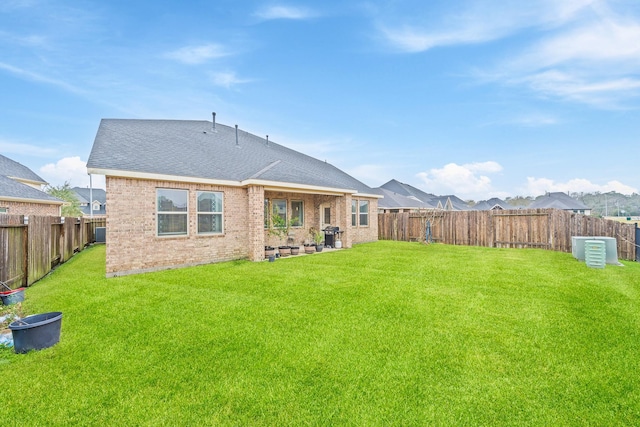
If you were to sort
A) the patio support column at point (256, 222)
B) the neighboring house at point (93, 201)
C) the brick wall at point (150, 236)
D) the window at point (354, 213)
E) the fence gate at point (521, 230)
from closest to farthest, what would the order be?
the brick wall at point (150, 236) < the patio support column at point (256, 222) < the fence gate at point (521, 230) < the window at point (354, 213) < the neighboring house at point (93, 201)

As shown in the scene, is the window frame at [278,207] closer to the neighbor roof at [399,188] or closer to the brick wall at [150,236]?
the brick wall at [150,236]

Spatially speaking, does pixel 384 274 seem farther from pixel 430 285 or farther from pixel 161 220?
pixel 161 220

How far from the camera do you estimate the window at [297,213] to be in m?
14.4

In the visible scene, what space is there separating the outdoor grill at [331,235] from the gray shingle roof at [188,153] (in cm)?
227

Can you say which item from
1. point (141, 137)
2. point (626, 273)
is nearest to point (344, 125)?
point (141, 137)

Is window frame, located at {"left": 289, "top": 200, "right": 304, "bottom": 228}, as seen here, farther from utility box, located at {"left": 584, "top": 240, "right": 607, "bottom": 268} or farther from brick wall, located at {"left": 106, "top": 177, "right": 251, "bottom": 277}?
utility box, located at {"left": 584, "top": 240, "right": 607, "bottom": 268}

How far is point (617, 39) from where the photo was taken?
989 centimetres

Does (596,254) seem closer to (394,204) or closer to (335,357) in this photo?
(335,357)

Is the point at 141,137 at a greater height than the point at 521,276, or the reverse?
the point at 141,137

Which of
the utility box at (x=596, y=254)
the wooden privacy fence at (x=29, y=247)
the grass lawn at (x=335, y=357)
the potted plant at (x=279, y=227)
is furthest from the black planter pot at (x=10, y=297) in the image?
the utility box at (x=596, y=254)

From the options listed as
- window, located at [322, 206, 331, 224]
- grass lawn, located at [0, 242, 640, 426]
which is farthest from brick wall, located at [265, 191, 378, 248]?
grass lawn, located at [0, 242, 640, 426]

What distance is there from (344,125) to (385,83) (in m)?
4.49

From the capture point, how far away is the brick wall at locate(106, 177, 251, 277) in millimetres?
8555

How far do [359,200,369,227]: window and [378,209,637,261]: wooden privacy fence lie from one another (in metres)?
1.81
